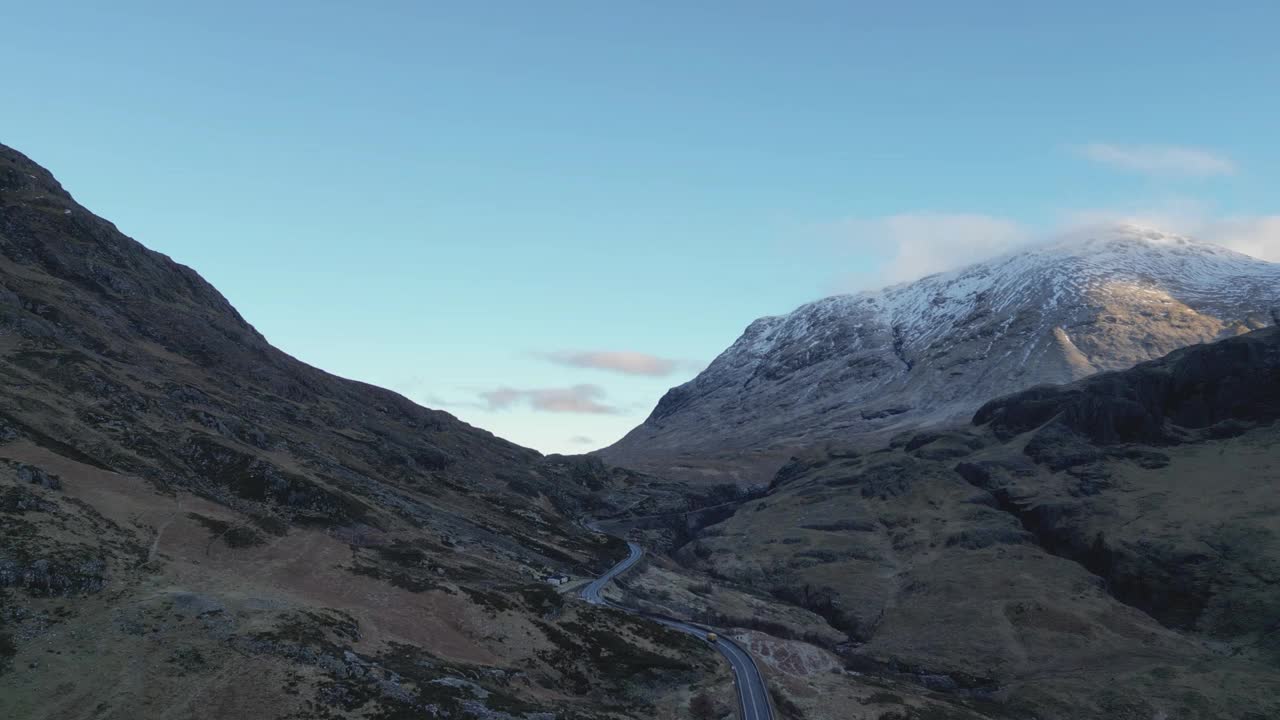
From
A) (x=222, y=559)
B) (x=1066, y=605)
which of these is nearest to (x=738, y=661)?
(x=222, y=559)

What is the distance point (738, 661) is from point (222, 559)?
61946 mm

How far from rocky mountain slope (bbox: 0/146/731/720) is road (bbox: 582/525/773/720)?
10.5 feet

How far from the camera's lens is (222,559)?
291 feet

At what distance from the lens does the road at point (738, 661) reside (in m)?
85.8

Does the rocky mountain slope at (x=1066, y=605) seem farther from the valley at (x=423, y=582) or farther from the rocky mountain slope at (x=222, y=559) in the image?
the rocky mountain slope at (x=222, y=559)

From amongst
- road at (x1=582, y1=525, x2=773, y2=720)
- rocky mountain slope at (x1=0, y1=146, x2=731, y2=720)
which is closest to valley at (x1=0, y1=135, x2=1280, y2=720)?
rocky mountain slope at (x1=0, y1=146, x2=731, y2=720)

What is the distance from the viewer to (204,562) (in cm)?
8612

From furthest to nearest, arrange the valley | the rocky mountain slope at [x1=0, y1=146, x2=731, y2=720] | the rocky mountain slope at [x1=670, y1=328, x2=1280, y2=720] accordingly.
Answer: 1. the rocky mountain slope at [x1=670, y1=328, x2=1280, y2=720]
2. the valley
3. the rocky mountain slope at [x1=0, y1=146, x2=731, y2=720]

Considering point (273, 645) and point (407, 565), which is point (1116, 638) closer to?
point (407, 565)

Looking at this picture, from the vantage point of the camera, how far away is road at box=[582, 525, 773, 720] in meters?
85.8

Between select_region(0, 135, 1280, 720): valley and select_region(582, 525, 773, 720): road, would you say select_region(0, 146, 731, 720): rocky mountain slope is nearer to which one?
select_region(0, 135, 1280, 720): valley

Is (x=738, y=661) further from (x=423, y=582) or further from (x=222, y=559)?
(x=222, y=559)

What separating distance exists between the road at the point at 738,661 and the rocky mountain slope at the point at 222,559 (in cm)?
321

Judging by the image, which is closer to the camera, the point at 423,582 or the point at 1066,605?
the point at 423,582
